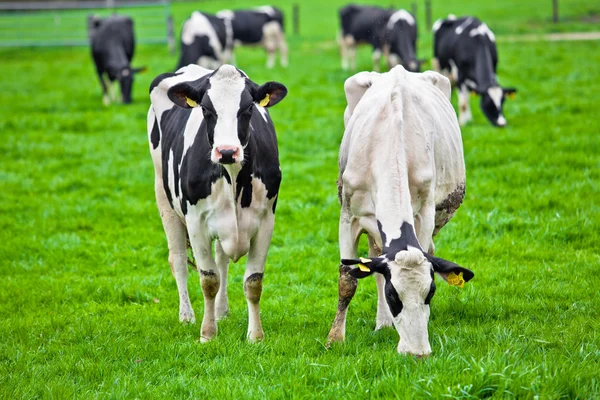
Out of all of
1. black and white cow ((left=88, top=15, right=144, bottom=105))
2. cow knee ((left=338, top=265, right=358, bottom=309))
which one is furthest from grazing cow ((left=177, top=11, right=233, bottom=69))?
cow knee ((left=338, top=265, right=358, bottom=309))

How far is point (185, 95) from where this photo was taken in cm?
555

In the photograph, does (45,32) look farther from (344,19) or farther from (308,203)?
(308,203)

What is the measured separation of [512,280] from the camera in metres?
6.81

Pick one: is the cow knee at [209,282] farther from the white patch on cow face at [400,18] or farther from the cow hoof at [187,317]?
the white patch on cow face at [400,18]

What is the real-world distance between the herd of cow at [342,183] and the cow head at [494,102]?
6095mm

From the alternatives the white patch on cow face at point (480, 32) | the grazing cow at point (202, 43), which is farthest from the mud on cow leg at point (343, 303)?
the grazing cow at point (202, 43)

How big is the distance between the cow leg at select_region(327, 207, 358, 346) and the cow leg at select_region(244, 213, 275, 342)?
0.55m

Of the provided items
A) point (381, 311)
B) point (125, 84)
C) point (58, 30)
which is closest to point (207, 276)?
point (381, 311)

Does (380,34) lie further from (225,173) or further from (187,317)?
(225,173)

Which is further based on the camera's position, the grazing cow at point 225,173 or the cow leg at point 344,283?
the cow leg at point 344,283

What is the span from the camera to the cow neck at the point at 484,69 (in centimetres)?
1349

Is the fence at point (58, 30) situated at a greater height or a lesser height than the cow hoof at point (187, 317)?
greater

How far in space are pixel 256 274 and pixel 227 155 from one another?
1278 millimetres

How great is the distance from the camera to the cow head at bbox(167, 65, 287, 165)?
16.5 ft
